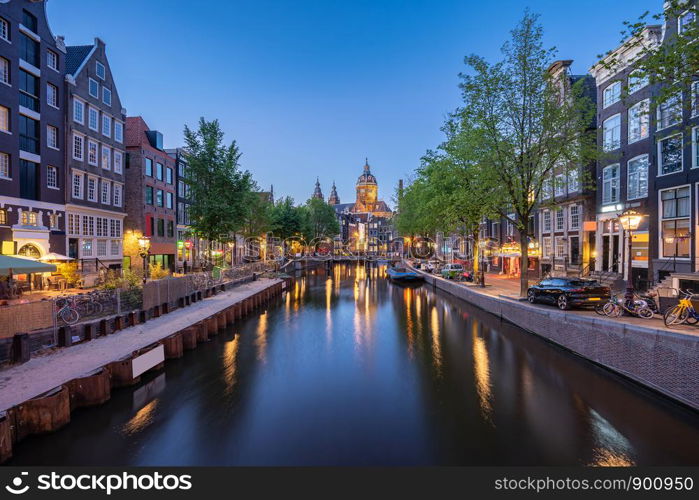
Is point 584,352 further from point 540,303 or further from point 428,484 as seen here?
point 428,484

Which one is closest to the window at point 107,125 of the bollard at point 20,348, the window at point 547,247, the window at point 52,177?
the window at point 52,177

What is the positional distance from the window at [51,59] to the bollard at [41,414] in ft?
101

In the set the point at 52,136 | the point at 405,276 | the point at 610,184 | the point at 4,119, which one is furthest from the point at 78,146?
the point at 610,184

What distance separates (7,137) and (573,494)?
114 ft

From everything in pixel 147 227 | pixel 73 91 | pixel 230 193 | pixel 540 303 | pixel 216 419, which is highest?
pixel 73 91

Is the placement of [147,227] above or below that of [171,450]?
above

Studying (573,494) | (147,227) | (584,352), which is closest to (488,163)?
(584,352)

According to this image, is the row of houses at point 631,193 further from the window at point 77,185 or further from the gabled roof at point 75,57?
the gabled roof at point 75,57

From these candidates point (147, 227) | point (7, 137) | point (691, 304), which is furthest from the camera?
point (147, 227)

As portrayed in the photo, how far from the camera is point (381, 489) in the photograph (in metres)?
7.24

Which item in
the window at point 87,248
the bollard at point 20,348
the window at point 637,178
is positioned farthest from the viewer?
the window at point 87,248

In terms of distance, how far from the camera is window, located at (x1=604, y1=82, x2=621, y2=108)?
1069 inches

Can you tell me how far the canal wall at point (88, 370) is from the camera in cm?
855

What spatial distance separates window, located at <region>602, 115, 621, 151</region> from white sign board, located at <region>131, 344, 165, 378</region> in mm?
32468
